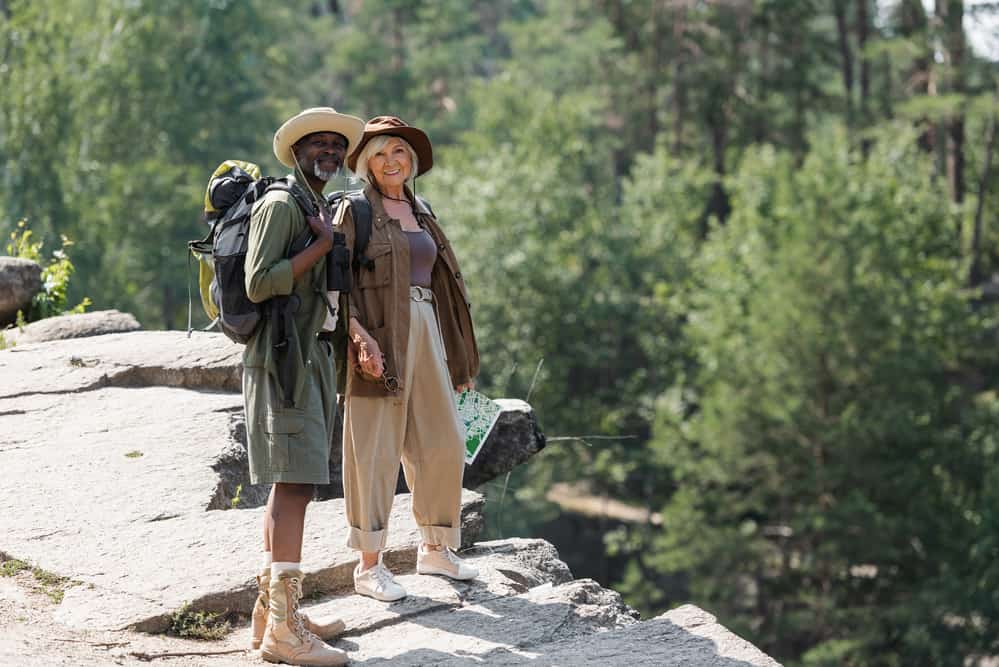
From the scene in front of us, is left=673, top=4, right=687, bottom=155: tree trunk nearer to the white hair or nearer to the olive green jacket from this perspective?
the white hair

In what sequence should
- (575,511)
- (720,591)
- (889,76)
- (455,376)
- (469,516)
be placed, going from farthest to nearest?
(889,76) < (575,511) < (720,591) < (469,516) < (455,376)

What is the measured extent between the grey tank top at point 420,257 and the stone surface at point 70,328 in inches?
160

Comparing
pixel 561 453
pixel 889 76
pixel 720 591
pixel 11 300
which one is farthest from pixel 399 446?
pixel 889 76

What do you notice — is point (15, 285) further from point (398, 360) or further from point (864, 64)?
point (864, 64)

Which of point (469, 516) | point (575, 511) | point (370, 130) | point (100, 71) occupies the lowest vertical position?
point (575, 511)

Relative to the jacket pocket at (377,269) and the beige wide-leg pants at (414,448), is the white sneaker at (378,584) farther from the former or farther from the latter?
the jacket pocket at (377,269)

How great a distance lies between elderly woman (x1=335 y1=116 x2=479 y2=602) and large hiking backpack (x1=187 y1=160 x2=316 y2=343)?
1.81ft

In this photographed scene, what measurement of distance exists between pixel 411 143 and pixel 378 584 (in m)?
1.72

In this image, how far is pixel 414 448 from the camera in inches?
210

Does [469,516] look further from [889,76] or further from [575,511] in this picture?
[889,76]

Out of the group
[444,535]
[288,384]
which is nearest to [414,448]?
[444,535]

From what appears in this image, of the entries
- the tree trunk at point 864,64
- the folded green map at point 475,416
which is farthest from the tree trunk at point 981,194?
the folded green map at point 475,416

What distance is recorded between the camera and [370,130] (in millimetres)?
5141

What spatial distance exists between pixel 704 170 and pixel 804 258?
10969mm
